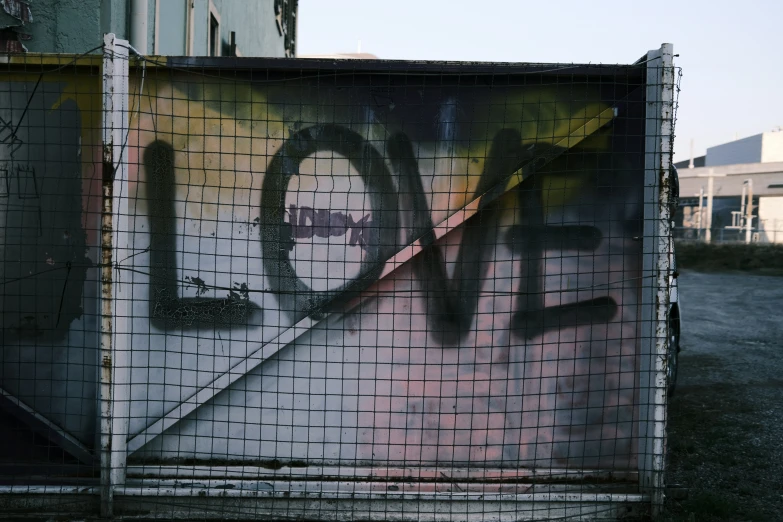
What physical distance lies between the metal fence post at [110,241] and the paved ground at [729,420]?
9.76 ft

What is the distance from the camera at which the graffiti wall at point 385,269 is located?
159 inches

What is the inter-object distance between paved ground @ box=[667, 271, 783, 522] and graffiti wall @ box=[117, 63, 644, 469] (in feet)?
2.63

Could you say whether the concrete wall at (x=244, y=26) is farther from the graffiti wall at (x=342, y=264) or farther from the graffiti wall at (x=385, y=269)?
the graffiti wall at (x=385, y=269)

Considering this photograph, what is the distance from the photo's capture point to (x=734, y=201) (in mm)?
52281

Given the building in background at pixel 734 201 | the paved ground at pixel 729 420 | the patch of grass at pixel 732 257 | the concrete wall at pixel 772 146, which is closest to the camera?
the paved ground at pixel 729 420

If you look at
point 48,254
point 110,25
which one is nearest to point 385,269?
point 48,254

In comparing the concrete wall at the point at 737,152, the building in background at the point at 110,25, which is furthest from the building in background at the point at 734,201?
the building in background at the point at 110,25

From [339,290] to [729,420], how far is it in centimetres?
385

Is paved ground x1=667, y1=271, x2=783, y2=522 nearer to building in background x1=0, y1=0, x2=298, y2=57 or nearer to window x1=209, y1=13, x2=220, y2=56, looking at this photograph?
building in background x1=0, y1=0, x2=298, y2=57

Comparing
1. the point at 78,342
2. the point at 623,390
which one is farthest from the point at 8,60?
the point at 623,390

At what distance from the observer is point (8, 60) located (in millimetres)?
4000

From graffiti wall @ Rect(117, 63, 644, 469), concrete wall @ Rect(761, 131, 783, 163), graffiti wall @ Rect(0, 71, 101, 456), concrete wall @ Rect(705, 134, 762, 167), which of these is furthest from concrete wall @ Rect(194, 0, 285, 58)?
concrete wall @ Rect(705, 134, 762, 167)

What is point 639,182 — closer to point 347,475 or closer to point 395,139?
point 395,139

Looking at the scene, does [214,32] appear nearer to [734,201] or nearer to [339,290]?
[339,290]
